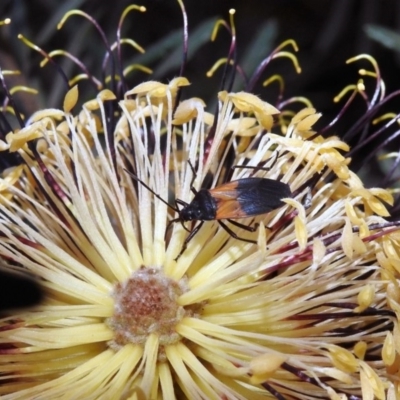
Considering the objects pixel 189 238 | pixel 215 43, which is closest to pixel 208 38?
pixel 215 43

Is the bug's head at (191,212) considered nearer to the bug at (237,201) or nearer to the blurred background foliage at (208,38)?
the bug at (237,201)

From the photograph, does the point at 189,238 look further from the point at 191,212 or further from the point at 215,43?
the point at 215,43

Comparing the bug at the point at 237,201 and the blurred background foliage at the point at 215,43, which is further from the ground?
the bug at the point at 237,201

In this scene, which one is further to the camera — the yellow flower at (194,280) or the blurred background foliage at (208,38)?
the blurred background foliage at (208,38)

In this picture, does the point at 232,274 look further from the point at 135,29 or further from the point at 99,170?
the point at 135,29

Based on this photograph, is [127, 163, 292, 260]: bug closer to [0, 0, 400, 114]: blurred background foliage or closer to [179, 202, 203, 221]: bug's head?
[179, 202, 203, 221]: bug's head

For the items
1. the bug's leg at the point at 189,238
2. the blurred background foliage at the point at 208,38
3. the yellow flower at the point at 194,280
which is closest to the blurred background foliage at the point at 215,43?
the blurred background foliage at the point at 208,38
